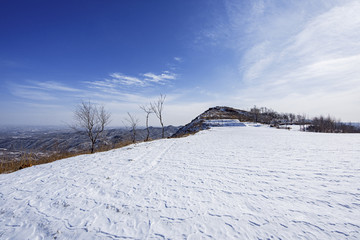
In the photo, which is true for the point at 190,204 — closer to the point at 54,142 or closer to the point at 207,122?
the point at 54,142

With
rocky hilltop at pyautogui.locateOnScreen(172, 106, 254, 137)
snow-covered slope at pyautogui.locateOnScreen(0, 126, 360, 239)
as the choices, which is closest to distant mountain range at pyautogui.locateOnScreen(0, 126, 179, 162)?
snow-covered slope at pyautogui.locateOnScreen(0, 126, 360, 239)

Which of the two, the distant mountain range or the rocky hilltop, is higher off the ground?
A: the rocky hilltop

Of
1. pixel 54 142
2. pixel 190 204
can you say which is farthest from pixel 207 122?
pixel 190 204

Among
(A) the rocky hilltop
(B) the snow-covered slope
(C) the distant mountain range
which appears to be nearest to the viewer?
(B) the snow-covered slope

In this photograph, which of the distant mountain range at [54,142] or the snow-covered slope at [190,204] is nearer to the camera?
the snow-covered slope at [190,204]

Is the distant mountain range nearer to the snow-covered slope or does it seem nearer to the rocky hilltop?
the snow-covered slope

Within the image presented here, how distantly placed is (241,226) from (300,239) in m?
0.80

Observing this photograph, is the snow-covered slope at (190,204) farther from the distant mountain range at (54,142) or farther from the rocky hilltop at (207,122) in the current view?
the rocky hilltop at (207,122)

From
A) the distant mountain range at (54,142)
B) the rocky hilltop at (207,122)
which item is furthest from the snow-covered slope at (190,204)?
the rocky hilltop at (207,122)

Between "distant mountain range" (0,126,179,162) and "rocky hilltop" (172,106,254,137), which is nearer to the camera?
"distant mountain range" (0,126,179,162)

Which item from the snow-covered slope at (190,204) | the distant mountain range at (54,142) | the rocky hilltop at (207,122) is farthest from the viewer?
the rocky hilltop at (207,122)

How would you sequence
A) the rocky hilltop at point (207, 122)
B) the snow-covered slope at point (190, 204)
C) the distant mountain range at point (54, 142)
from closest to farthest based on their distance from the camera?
the snow-covered slope at point (190, 204), the distant mountain range at point (54, 142), the rocky hilltop at point (207, 122)

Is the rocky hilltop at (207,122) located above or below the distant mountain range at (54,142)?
above

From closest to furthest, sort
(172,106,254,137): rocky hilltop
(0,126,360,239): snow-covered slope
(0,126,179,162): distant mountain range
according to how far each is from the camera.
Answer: (0,126,360,239): snow-covered slope
(0,126,179,162): distant mountain range
(172,106,254,137): rocky hilltop
